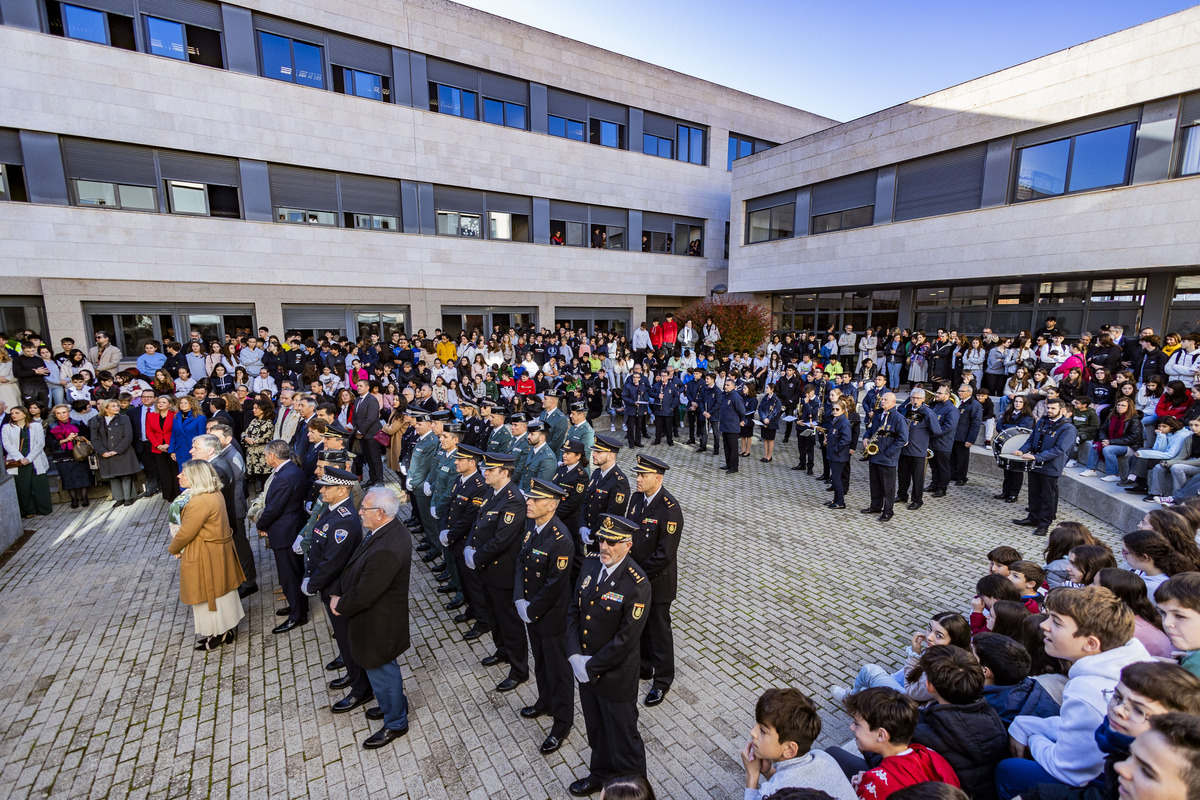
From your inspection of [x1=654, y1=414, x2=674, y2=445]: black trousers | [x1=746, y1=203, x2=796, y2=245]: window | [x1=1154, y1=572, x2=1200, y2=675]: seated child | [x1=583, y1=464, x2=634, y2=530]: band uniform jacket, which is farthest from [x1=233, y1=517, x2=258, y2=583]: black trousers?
[x1=746, y1=203, x2=796, y2=245]: window

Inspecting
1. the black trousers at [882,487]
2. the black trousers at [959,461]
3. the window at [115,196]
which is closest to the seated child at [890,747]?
the black trousers at [882,487]

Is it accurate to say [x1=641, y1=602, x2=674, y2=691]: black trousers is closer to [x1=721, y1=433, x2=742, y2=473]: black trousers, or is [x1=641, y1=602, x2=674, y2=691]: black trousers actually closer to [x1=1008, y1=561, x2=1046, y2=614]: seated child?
[x1=1008, y1=561, x2=1046, y2=614]: seated child

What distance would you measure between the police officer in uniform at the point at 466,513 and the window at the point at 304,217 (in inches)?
594

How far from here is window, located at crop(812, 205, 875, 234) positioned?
19.0 meters

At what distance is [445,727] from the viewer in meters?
4.27

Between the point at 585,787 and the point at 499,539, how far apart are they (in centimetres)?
197

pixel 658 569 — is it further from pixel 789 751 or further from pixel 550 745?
pixel 789 751

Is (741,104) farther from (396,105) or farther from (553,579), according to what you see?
(553,579)

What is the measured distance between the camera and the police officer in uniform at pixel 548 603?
4.08 metres

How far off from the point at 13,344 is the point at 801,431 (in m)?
18.1

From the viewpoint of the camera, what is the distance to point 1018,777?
8.29ft

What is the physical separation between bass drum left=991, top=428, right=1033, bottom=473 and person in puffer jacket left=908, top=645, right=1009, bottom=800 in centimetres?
752

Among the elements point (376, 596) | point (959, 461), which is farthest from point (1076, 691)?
point (959, 461)

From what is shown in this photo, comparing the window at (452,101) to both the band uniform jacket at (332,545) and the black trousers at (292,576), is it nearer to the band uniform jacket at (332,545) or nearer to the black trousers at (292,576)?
the black trousers at (292,576)
